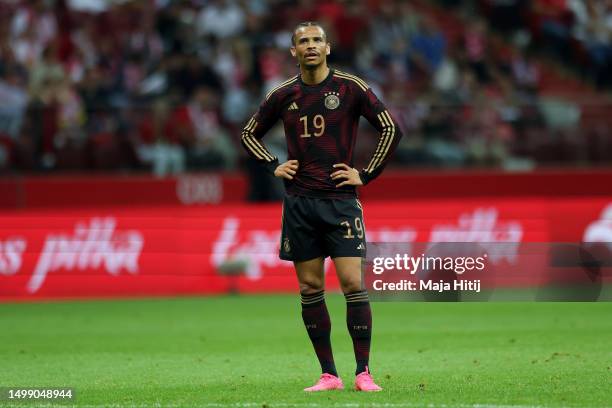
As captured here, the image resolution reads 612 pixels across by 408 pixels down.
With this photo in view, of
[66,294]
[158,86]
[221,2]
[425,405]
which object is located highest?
[221,2]

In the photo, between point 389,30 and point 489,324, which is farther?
point 389,30

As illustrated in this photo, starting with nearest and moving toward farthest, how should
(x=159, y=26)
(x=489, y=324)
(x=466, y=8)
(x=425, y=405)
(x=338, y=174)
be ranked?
(x=425, y=405) → (x=338, y=174) → (x=489, y=324) → (x=159, y=26) → (x=466, y=8)

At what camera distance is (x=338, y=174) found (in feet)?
28.3

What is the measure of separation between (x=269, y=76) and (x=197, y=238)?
373 centimetres

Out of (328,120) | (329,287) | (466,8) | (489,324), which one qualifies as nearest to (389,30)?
(466,8)

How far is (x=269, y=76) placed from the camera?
20516 millimetres

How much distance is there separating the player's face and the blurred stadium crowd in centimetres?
1000

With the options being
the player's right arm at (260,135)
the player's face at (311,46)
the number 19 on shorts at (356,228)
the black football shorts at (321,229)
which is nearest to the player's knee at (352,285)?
the black football shorts at (321,229)

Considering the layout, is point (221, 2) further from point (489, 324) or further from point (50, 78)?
point (489, 324)

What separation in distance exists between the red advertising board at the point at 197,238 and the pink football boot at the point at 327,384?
8604 mm

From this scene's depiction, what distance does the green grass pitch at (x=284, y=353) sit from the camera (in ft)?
27.9

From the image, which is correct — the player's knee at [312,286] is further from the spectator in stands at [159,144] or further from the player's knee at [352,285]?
the spectator in stands at [159,144]

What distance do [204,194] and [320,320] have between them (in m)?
11.2

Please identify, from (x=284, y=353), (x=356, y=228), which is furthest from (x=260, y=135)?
(x=284, y=353)
